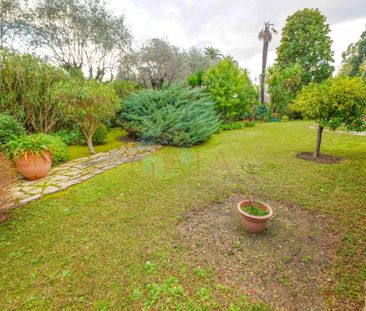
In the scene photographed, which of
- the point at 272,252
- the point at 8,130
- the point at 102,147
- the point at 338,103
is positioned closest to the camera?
the point at 272,252

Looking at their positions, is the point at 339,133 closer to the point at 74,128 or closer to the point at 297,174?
the point at 297,174

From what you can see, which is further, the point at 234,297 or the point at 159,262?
the point at 159,262

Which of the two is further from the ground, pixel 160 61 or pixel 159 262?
pixel 160 61

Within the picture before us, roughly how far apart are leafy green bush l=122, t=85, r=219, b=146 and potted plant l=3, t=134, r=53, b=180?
3.61 meters

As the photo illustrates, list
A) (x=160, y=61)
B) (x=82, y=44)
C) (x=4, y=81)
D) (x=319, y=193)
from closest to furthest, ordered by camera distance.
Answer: (x=319, y=193) < (x=4, y=81) < (x=82, y=44) < (x=160, y=61)

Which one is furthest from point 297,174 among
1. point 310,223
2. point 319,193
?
point 310,223

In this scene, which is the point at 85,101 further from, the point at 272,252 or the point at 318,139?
the point at 318,139

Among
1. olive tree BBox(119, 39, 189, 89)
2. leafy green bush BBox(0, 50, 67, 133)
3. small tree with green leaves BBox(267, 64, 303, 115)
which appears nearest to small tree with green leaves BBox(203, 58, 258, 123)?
olive tree BBox(119, 39, 189, 89)

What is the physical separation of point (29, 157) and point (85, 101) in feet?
7.10

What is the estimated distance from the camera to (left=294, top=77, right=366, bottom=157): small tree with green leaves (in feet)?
13.3

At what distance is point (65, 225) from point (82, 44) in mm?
13062

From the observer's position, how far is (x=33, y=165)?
3996 mm

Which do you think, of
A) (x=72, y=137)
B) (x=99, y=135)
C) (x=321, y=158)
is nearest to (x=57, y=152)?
(x=99, y=135)

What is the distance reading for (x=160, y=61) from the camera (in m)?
13.6
